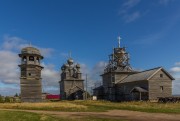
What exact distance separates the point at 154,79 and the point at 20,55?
26.7 m

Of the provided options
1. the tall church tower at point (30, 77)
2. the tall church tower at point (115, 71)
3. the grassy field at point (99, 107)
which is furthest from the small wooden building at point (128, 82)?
the tall church tower at point (30, 77)

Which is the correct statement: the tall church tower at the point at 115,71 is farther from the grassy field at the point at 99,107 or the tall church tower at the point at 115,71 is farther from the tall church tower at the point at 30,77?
the grassy field at the point at 99,107

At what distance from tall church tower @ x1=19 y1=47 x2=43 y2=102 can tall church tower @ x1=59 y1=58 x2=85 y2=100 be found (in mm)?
26759

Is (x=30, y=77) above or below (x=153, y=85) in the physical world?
above

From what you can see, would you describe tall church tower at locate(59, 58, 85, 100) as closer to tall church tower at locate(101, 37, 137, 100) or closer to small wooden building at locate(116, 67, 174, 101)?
tall church tower at locate(101, 37, 137, 100)

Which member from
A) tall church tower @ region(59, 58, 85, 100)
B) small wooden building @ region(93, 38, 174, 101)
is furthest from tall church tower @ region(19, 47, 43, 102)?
tall church tower @ region(59, 58, 85, 100)

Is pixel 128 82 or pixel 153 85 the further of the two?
pixel 128 82

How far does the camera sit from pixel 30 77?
58938mm

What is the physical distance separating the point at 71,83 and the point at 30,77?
30497 millimetres

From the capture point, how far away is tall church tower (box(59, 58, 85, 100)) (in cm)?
8599

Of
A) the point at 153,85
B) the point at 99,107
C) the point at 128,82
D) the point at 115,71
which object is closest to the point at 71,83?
the point at 115,71

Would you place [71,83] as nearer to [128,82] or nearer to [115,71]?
[115,71]

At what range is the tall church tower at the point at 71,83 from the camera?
86.0 m

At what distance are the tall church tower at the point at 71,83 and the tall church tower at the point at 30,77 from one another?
87.8 ft
